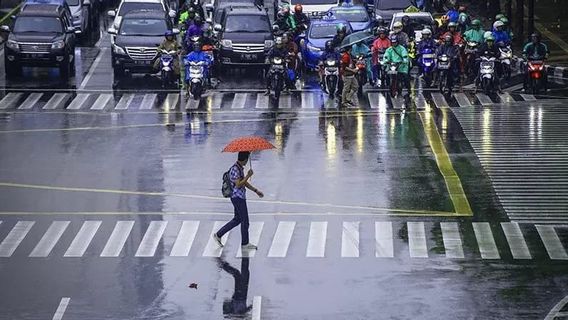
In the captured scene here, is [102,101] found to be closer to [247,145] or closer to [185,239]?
[185,239]

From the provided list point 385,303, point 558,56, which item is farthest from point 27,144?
point 558,56

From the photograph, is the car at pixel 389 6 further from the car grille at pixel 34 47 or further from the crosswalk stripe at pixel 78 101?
the crosswalk stripe at pixel 78 101

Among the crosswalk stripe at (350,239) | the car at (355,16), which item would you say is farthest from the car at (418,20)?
the crosswalk stripe at (350,239)

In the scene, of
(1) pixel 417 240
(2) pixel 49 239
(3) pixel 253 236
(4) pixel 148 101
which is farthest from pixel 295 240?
(4) pixel 148 101

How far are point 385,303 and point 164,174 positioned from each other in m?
10.7

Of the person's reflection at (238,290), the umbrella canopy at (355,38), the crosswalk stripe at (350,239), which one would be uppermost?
the umbrella canopy at (355,38)

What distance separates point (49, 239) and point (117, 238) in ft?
3.56

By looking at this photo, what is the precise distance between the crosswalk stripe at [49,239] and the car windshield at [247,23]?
72.5 feet

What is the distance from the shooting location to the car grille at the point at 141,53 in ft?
146

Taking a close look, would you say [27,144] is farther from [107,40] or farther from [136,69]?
[107,40]

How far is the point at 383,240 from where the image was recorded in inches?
950

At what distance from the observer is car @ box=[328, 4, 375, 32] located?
5131 cm

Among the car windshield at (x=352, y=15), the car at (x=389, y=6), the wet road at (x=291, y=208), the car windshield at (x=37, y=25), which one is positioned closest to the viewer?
the wet road at (x=291, y=208)

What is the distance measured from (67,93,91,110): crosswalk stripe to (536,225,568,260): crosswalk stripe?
17644 mm
